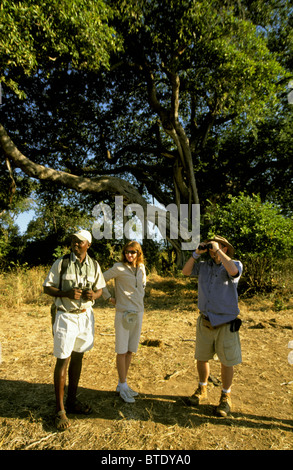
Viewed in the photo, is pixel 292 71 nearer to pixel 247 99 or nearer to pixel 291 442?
pixel 247 99

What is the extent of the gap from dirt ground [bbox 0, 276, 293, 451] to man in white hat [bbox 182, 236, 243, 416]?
0.31m

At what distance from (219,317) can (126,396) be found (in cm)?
136

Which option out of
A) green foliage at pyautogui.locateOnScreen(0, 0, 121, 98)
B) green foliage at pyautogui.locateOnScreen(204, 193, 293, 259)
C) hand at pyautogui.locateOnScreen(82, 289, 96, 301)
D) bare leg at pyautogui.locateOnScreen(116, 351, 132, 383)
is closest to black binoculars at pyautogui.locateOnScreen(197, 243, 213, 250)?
hand at pyautogui.locateOnScreen(82, 289, 96, 301)

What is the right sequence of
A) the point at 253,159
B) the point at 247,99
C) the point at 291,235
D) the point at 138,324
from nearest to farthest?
the point at 138,324 → the point at 291,235 → the point at 247,99 → the point at 253,159

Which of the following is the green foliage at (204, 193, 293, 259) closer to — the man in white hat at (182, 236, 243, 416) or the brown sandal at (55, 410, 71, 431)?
the man in white hat at (182, 236, 243, 416)

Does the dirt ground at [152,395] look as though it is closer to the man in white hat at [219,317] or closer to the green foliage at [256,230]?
the man in white hat at [219,317]

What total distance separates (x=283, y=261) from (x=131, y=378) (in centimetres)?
589

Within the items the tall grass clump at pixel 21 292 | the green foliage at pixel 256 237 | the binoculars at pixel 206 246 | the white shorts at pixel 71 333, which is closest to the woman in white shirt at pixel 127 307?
the white shorts at pixel 71 333

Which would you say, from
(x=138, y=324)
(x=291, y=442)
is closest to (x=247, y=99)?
(x=138, y=324)

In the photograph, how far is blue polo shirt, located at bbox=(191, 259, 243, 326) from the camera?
3.24m

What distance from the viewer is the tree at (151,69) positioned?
8289 millimetres

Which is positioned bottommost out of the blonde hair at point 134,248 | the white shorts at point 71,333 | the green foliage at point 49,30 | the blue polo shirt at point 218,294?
the white shorts at point 71,333

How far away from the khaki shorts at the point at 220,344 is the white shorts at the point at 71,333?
1168 millimetres

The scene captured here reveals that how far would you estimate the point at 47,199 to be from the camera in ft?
53.8
